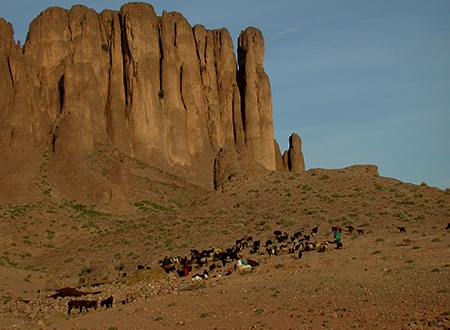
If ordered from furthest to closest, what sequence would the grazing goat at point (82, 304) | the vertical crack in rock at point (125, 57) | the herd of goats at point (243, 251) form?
the vertical crack in rock at point (125, 57)
the herd of goats at point (243, 251)
the grazing goat at point (82, 304)

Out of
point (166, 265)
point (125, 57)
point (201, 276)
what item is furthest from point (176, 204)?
point (201, 276)

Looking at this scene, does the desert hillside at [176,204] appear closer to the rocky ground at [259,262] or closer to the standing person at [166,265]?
the rocky ground at [259,262]

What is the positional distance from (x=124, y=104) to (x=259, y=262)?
59.1 m

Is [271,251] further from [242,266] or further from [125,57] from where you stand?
[125,57]

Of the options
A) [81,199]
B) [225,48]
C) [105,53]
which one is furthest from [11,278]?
[225,48]

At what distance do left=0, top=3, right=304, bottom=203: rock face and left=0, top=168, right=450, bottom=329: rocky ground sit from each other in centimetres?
733

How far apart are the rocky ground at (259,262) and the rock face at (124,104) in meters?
7.33

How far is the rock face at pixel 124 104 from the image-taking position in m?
65.5

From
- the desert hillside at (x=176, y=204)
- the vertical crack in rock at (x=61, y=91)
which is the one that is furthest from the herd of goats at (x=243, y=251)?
the vertical crack in rock at (x=61, y=91)

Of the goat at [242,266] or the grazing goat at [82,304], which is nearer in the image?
the grazing goat at [82,304]

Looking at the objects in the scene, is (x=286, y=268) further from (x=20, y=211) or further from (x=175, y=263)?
(x=20, y=211)

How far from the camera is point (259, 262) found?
28266 millimetres

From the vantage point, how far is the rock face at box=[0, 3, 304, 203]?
65.5 m

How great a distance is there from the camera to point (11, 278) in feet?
114
